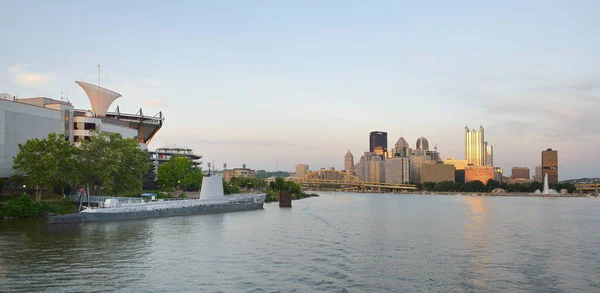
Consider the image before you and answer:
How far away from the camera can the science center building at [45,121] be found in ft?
282

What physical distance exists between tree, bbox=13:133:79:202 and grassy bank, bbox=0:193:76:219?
330cm

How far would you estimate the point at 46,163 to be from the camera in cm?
7381

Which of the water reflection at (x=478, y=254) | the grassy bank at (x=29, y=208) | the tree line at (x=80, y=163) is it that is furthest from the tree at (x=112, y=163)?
the water reflection at (x=478, y=254)

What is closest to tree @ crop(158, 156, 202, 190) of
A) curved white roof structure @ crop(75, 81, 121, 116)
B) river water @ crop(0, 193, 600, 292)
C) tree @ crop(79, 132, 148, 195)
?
curved white roof structure @ crop(75, 81, 121, 116)

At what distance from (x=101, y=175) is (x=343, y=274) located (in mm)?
59853

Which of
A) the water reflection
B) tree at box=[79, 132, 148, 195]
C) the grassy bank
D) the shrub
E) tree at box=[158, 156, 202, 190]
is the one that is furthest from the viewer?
tree at box=[158, 156, 202, 190]

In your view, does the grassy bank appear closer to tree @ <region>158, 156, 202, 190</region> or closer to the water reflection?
tree @ <region>158, 156, 202, 190</region>

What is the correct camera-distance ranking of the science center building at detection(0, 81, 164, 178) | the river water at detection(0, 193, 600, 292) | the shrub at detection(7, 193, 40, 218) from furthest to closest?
the science center building at detection(0, 81, 164, 178), the shrub at detection(7, 193, 40, 218), the river water at detection(0, 193, 600, 292)

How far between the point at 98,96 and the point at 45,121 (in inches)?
1531

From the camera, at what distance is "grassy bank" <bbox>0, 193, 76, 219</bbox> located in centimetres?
6744

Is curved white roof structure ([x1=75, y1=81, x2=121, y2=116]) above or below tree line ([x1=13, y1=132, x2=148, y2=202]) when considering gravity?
above

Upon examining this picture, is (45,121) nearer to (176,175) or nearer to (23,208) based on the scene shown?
(23,208)

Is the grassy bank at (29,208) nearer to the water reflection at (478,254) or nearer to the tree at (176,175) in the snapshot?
the tree at (176,175)

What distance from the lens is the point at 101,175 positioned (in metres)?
81.2
